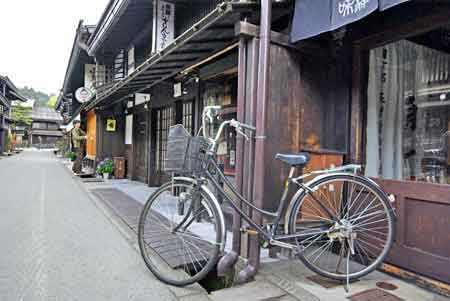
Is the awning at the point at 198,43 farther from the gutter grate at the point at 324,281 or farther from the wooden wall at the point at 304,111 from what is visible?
the gutter grate at the point at 324,281

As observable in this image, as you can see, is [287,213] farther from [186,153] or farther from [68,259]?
[68,259]

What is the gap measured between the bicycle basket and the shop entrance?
71.7 inches

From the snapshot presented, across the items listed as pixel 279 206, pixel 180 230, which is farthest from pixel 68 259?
pixel 279 206

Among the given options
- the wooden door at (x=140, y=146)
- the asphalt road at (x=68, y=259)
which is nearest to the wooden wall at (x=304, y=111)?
the asphalt road at (x=68, y=259)

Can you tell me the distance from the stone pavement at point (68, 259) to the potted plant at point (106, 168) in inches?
193

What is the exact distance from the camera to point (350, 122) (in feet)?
11.2

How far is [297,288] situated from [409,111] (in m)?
2.15

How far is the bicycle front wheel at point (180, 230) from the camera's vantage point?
2.69 metres

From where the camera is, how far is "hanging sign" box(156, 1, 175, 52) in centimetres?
711

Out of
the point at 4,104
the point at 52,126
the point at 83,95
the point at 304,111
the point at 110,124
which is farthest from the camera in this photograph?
the point at 52,126

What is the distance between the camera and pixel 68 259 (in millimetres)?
3490

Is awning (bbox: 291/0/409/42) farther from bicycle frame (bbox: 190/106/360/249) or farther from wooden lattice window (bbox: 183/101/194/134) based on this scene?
wooden lattice window (bbox: 183/101/194/134)

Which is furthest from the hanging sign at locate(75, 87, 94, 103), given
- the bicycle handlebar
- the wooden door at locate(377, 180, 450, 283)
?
the wooden door at locate(377, 180, 450, 283)

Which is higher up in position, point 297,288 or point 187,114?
point 187,114
